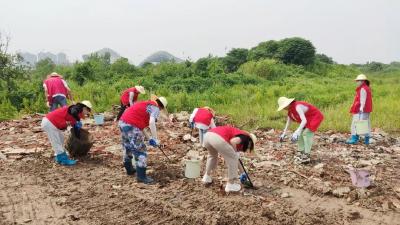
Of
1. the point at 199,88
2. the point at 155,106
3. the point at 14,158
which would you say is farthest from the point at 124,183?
the point at 199,88

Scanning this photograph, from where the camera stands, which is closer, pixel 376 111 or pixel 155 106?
pixel 155 106

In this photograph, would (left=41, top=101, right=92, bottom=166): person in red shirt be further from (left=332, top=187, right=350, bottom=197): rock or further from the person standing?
(left=332, top=187, right=350, bottom=197): rock

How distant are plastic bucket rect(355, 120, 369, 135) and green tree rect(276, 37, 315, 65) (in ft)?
61.6

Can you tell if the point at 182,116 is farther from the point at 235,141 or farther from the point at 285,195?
the point at 235,141

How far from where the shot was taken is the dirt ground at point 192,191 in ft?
18.1

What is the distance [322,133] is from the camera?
11.1m

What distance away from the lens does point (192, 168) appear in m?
6.95

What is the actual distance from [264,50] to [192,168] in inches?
907

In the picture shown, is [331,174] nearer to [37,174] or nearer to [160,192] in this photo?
[160,192]

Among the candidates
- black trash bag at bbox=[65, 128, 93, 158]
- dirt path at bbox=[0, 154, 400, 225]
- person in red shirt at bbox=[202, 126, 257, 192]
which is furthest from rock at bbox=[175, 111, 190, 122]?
person in red shirt at bbox=[202, 126, 257, 192]

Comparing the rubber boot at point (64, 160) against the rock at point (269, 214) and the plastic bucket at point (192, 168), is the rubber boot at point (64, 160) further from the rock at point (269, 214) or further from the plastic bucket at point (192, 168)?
the rock at point (269, 214)

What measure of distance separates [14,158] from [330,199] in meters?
6.02

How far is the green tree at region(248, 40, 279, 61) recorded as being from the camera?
2812 cm

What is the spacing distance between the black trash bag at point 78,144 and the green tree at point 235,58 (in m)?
19.8
